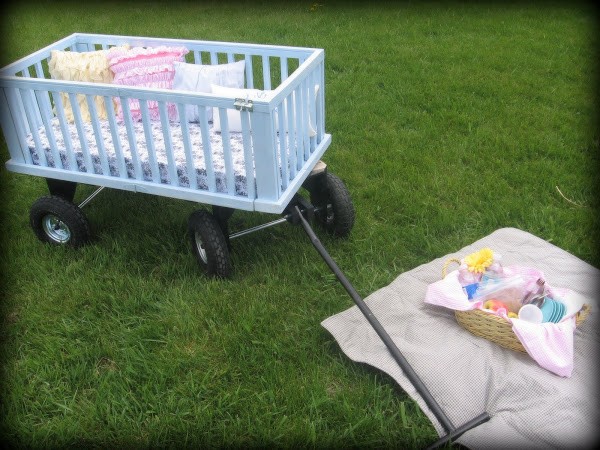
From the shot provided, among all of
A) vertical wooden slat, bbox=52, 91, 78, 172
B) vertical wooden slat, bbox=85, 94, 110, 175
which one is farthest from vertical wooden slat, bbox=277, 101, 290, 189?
vertical wooden slat, bbox=52, 91, 78, 172

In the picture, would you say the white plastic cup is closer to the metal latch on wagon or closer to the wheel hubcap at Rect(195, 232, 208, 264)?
the metal latch on wagon

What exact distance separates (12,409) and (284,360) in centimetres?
117

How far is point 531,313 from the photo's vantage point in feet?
9.12

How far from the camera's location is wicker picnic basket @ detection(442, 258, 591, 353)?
272 centimetres

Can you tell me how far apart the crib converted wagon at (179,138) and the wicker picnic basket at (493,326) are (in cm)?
96

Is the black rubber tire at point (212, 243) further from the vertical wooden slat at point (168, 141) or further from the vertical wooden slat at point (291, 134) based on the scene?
the vertical wooden slat at point (291, 134)

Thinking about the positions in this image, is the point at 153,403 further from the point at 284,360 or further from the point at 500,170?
the point at 500,170

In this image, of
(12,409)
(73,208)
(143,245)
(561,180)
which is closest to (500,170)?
(561,180)

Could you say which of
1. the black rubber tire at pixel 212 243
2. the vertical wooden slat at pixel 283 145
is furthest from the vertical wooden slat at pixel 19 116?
the vertical wooden slat at pixel 283 145

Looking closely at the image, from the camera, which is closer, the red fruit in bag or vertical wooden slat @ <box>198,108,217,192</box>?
the red fruit in bag

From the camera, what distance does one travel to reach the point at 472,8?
7.03m

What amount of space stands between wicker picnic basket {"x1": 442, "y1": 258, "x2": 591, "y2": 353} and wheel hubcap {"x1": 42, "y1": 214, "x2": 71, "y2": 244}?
2271 millimetres

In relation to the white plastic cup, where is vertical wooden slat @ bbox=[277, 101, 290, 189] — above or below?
above

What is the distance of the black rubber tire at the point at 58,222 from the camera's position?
11.7 ft
